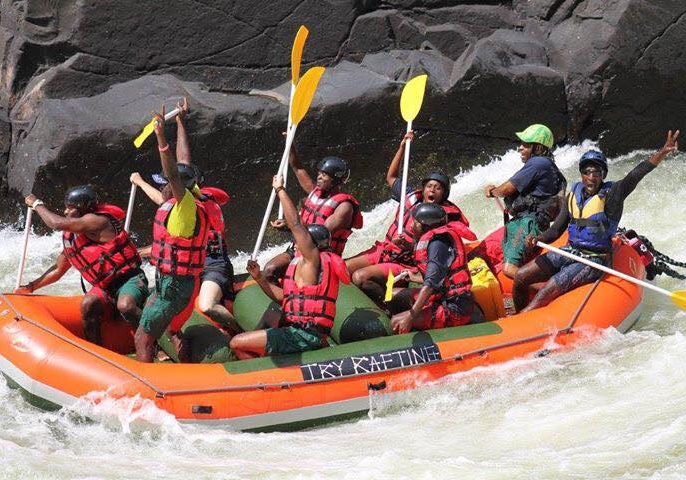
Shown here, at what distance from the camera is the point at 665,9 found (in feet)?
37.6

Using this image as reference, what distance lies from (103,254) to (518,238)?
2607 mm

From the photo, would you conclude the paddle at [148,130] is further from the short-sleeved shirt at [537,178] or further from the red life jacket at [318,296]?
the short-sleeved shirt at [537,178]

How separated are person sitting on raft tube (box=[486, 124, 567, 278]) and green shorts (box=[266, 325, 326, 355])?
1.68 metres

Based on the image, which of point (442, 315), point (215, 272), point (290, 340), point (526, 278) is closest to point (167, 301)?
point (290, 340)

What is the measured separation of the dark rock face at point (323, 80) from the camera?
34.0 ft

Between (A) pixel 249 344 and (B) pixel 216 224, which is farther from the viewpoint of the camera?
(B) pixel 216 224

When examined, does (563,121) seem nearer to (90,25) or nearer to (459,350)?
(90,25)

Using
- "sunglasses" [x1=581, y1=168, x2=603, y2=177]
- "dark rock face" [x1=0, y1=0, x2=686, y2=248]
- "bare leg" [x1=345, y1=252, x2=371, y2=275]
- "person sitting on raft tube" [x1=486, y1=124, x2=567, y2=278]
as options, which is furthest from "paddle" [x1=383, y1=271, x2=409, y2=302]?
"dark rock face" [x1=0, y1=0, x2=686, y2=248]

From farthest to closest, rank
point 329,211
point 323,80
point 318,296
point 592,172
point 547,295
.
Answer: point 323,80 → point 329,211 → point 547,295 → point 592,172 → point 318,296

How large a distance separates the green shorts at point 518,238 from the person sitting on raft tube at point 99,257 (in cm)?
233

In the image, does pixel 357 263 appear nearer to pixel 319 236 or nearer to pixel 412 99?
pixel 319 236

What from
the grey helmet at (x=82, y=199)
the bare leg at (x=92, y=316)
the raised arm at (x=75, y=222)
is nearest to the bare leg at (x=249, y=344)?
the bare leg at (x=92, y=316)

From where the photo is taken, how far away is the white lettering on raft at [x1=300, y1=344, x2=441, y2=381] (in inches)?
256

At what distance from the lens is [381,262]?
767cm
